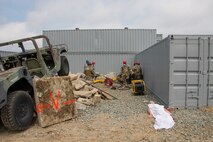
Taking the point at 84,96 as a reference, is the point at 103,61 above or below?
above

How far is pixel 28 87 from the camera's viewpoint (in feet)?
23.5

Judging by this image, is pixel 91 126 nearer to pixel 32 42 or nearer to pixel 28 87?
pixel 28 87

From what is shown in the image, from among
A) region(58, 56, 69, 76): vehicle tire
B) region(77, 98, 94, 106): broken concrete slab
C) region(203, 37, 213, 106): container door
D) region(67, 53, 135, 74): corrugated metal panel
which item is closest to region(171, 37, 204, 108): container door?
region(203, 37, 213, 106): container door

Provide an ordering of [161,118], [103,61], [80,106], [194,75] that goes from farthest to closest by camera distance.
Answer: [103,61] < [80,106] < [194,75] < [161,118]

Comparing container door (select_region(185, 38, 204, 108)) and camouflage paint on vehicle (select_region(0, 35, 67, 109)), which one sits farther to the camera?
container door (select_region(185, 38, 204, 108))

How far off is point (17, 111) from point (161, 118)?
3.64 meters

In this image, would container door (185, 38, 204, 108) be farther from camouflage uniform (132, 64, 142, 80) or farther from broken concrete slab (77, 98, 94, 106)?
camouflage uniform (132, 64, 142, 80)

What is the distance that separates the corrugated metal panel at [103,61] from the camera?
23094 mm

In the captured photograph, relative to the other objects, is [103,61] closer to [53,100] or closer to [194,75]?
[194,75]

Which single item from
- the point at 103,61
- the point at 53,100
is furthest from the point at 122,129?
the point at 103,61

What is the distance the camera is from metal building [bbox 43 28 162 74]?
23.3 m

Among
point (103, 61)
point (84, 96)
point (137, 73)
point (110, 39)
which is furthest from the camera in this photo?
point (110, 39)

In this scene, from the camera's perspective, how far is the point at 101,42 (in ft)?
78.8

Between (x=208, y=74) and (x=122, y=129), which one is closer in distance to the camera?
(x=122, y=129)
